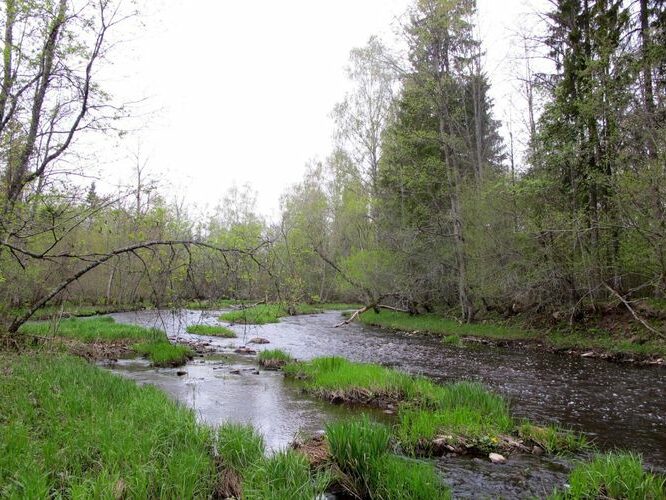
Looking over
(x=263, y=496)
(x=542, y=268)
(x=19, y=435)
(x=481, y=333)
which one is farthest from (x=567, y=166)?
(x=19, y=435)

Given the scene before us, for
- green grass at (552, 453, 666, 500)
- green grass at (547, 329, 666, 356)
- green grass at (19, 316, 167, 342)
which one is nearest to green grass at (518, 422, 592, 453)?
green grass at (552, 453, 666, 500)

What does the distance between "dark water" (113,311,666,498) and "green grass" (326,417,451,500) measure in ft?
2.77

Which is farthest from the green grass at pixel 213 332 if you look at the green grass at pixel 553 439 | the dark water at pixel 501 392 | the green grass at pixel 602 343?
the green grass at pixel 553 439

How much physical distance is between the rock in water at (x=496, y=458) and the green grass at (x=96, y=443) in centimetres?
407

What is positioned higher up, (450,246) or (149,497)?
(450,246)

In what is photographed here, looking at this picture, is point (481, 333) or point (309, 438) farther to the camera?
point (481, 333)

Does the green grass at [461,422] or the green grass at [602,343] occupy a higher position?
the green grass at [602,343]

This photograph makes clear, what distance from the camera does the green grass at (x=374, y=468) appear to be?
5.02m

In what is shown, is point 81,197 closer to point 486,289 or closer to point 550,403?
point 550,403

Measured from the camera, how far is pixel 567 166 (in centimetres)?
1981

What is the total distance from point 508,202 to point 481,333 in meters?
6.58

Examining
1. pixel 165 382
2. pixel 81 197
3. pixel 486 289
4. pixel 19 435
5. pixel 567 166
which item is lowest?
pixel 165 382

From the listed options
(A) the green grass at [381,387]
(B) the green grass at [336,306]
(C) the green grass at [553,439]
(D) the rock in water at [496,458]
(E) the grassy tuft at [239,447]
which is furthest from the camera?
(B) the green grass at [336,306]

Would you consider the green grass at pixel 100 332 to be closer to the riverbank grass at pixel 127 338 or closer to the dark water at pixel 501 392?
the riverbank grass at pixel 127 338
